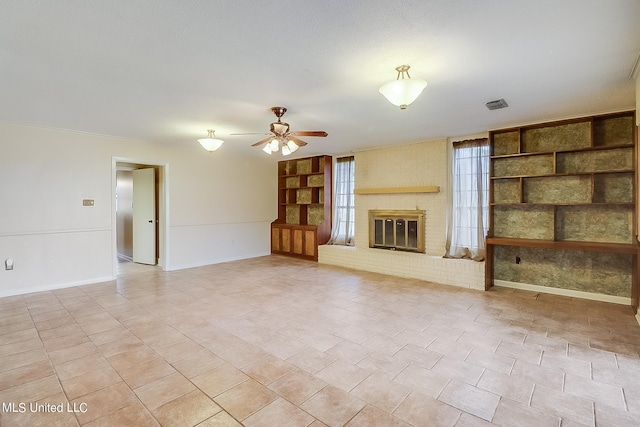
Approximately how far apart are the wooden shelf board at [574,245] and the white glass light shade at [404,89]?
3.07 m

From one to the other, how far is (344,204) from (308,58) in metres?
4.74

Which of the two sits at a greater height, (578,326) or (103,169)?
(103,169)

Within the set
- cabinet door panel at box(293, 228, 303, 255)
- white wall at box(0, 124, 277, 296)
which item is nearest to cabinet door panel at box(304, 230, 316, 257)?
cabinet door panel at box(293, 228, 303, 255)

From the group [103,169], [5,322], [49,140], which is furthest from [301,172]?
[5,322]

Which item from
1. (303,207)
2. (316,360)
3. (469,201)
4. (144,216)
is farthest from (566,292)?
(144,216)

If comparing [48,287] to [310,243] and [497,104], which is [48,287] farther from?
Answer: [497,104]

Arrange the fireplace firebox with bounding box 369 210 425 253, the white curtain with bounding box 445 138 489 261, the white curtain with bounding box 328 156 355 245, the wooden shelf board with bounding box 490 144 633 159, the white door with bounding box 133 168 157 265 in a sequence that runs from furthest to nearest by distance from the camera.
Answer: the white curtain with bounding box 328 156 355 245
the white door with bounding box 133 168 157 265
the fireplace firebox with bounding box 369 210 425 253
the white curtain with bounding box 445 138 489 261
the wooden shelf board with bounding box 490 144 633 159

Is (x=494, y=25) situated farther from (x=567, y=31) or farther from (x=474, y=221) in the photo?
(x=474, y=221)

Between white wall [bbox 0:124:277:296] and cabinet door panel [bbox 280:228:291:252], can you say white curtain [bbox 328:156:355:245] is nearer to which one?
cabinet door panel [bbox 280:228:291:252]

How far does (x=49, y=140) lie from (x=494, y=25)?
5863mm

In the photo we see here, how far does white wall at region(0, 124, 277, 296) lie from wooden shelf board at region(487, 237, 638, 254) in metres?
5.53

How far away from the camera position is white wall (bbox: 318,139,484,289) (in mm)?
5145

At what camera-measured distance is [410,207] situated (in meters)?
5.92

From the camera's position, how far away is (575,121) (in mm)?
4266
